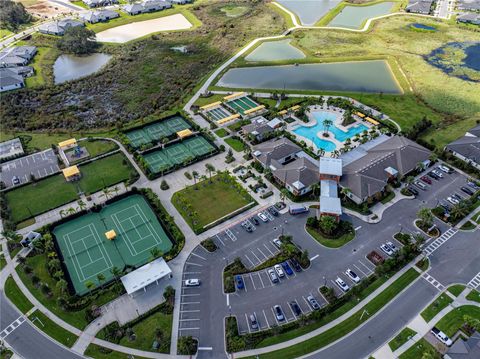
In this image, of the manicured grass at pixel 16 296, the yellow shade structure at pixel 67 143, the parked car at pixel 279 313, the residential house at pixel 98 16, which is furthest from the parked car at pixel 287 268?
the residential house at pixel 98 16

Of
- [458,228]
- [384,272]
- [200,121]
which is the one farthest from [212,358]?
[200,121]

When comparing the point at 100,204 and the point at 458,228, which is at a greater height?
the point at 100,204

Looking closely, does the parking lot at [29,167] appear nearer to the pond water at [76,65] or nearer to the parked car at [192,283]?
the pond water at [76,65]

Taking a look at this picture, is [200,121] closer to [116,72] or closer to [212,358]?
[116,72]

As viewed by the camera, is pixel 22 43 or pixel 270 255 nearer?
pixel 270 255

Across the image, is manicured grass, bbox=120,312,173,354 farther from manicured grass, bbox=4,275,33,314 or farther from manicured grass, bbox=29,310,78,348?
manicured grass, bbox=4,275,33,314

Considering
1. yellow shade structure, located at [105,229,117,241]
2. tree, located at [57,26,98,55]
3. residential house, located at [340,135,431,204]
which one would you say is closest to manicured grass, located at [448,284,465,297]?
residential house, located at [340,135,431,204]
